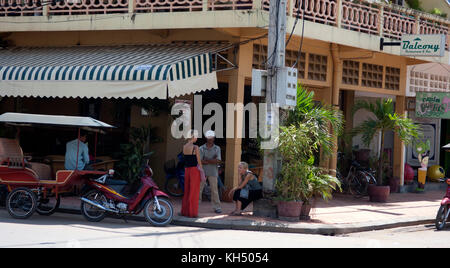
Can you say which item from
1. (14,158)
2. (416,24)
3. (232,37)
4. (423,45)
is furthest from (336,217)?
(416,24)

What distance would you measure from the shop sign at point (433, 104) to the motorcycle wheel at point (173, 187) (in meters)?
8.16

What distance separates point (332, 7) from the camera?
14977mm

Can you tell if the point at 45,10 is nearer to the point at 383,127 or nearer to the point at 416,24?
the point at 383,127

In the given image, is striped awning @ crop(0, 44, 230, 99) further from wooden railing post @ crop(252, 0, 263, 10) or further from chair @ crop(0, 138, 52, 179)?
chair @ crop(0, 138, 52, 179)

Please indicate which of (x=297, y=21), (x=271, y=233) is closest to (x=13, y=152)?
(x=271, y=233)

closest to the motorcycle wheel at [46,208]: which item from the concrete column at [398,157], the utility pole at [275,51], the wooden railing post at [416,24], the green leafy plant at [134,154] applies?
the green leafy plant at [134,154]

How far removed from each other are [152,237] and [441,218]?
596 cm

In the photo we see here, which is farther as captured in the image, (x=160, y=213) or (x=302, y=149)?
(x=302, y=149)

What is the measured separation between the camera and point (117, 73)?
507 inches

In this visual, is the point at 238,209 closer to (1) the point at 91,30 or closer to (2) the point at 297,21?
(2) the point at 297,21

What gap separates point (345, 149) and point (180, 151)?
17.9ft

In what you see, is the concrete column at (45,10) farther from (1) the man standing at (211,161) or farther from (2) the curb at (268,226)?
(2) the curb at (268,226)

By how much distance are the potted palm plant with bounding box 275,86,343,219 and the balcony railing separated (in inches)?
94.6

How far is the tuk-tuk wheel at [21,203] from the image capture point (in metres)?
11.1
